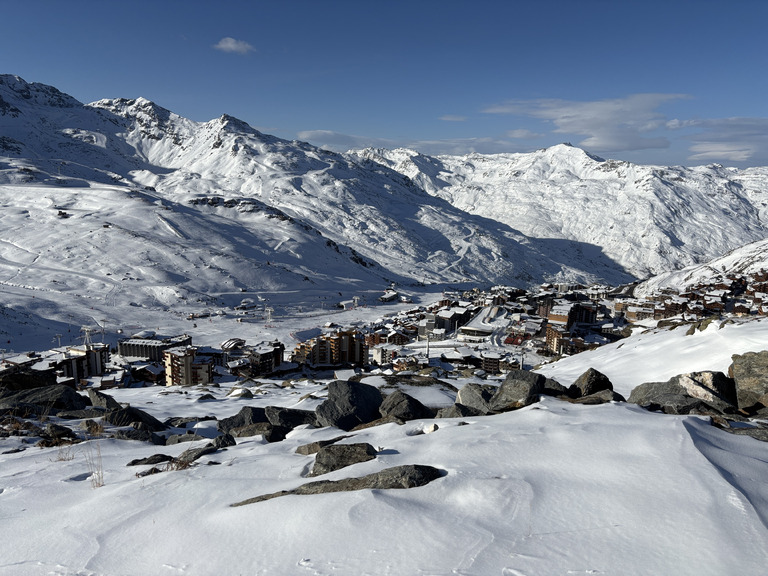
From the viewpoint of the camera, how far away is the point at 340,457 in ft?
18.3

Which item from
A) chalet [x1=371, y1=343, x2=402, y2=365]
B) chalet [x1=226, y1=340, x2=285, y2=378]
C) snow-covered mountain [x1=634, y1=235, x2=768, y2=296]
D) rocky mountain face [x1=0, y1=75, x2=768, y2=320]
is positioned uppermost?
rocky mountain face [x1=0, y1=75, x2=768, y2=320]

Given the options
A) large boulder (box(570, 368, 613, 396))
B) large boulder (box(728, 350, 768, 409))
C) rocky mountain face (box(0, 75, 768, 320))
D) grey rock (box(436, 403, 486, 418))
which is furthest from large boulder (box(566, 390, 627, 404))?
rocky mountain face (box(0, 75, 768, 320))

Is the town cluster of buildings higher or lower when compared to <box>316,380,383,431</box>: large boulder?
lower

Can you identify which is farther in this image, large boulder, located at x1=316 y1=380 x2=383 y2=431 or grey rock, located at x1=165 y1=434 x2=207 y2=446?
large boulder, located at x1=316 y1=380 x2=383 y2=431

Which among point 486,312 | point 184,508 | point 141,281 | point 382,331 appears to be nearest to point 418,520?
point 184,508

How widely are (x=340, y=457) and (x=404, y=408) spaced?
3.34 m

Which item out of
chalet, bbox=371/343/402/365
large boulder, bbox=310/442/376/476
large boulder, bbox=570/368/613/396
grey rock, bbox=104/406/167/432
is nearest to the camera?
large boulder, bbox=310/442/376/476

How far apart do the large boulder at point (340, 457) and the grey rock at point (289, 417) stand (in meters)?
3.52

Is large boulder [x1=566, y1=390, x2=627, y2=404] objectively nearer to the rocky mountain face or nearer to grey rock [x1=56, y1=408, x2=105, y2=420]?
grey rock [x1=56, y1=408, x2=105, y2=420]

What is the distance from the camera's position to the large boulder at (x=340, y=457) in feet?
18.0

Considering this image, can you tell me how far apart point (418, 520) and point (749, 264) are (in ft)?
410

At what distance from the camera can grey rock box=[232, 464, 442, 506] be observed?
445cm

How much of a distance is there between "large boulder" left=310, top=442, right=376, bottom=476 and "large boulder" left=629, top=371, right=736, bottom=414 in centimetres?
525

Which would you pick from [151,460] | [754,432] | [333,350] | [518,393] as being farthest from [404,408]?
[333,350]
